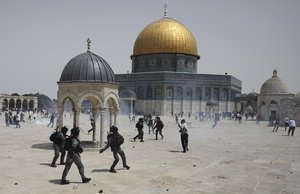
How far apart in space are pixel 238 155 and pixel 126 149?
503cm

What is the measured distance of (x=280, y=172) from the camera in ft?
36.2

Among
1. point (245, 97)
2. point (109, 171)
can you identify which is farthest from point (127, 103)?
point (109, 171)

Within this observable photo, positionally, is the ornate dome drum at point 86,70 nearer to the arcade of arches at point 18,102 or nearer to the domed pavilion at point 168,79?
the domed pavilion at point 168,79

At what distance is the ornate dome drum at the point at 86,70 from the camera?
16127 millimetres

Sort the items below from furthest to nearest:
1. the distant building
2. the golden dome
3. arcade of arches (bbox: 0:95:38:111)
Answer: arcade of arches (bbox: 0:95:38:111) → the golden dome → the distant building

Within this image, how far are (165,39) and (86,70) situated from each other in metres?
52.9

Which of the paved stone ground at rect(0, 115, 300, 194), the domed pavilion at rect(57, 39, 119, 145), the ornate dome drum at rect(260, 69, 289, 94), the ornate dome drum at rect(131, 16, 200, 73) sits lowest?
the paved stone ground at rect(0, 115, 300, 194)

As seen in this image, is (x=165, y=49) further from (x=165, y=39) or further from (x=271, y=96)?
(x=271, y=96)

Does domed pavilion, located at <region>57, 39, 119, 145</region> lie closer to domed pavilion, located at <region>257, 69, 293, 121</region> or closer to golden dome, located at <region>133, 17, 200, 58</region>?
domed pavilion, located at <region>257, 69, 293, 121</region>

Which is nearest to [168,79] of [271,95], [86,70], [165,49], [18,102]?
[165,49]

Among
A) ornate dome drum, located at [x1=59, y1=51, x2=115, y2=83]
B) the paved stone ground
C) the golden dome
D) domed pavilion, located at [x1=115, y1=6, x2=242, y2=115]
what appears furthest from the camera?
the golden dome

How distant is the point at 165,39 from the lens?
67.8 m

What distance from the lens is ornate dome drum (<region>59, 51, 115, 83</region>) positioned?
1613 centimetres

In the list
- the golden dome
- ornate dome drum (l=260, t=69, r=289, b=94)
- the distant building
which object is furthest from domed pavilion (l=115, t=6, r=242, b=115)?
ornate dome drum (l=260, t=69, r=289, b=94)
